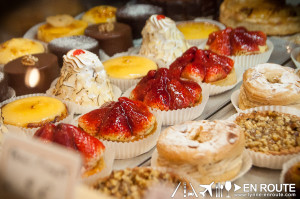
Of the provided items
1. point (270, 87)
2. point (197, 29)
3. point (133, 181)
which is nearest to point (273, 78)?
point (270, 87)

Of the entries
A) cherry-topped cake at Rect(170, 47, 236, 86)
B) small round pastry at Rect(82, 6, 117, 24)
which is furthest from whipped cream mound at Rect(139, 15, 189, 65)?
small round pastry at Rect(82, 6, 117, 24)

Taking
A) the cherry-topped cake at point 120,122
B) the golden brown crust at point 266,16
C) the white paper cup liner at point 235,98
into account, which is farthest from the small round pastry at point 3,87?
the golden brown crust at point 266,16

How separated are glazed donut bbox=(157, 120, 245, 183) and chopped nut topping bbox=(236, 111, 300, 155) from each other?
179 mm

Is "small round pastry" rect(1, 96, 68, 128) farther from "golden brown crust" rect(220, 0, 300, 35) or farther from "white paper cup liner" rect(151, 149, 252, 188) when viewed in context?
"golden brown crust" rect(220, 0, 300, 35)

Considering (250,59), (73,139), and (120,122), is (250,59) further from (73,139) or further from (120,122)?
(73,139)

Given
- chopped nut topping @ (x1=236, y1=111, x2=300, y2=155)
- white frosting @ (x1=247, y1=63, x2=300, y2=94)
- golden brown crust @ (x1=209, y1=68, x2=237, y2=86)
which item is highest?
white frosting @ (x1=247, y1=63, x2=300, y2=94)

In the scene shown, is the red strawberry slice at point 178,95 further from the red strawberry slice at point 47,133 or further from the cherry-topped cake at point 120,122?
the red strawberry slice at point 47,133

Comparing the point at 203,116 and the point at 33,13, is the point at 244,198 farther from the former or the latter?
the point at 33,13

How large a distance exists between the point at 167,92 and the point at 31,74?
3.37 ft

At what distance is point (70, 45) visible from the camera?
3096 mm

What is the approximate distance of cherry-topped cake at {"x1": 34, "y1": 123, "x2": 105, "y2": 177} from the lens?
5.47 ft

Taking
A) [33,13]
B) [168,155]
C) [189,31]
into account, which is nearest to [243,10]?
[189,31]

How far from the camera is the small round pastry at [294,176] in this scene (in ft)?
5.00

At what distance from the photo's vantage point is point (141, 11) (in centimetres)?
372
